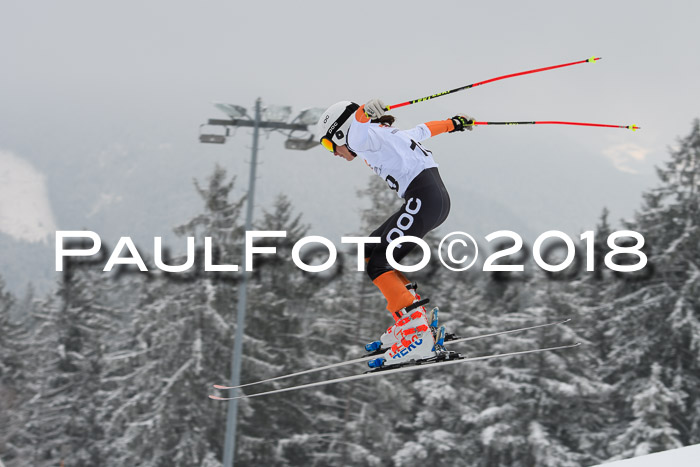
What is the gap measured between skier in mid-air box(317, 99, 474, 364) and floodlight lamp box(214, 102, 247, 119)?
24.8 feet

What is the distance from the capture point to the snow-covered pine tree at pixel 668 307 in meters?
19.2

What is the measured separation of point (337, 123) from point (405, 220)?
36.4 inches

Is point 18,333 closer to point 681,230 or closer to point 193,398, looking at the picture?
point 193,398

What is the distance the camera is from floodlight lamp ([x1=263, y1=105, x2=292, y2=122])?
12.5 m

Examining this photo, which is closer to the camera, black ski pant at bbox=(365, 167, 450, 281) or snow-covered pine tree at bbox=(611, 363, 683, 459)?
black ski pant at bbox=(365, 167, 450, 281)

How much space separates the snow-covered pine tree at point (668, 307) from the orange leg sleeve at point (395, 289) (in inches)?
604

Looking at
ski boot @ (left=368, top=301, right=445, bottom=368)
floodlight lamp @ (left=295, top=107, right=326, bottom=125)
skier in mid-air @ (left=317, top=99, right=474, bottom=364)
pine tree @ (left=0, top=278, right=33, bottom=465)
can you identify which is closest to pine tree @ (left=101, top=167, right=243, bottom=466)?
pine tree @ (left=0, top=278, right=33, bottom=465)

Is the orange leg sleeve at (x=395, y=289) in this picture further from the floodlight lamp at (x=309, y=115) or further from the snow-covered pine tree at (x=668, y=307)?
the snow-covered pine tree at (x=668, y=307)

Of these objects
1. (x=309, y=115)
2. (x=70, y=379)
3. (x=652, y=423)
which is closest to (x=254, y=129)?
(x=309, y=115)

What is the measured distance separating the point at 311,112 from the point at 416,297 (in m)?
7.27

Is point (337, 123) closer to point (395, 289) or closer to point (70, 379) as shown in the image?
point (395, 289)

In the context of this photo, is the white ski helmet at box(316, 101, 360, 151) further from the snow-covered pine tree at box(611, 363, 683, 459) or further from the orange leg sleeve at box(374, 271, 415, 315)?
the snow-covered pine tree at box(611, 363, 683, 459)

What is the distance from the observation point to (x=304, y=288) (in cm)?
2362

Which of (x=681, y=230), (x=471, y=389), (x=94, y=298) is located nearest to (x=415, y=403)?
(x=471, y=389)
